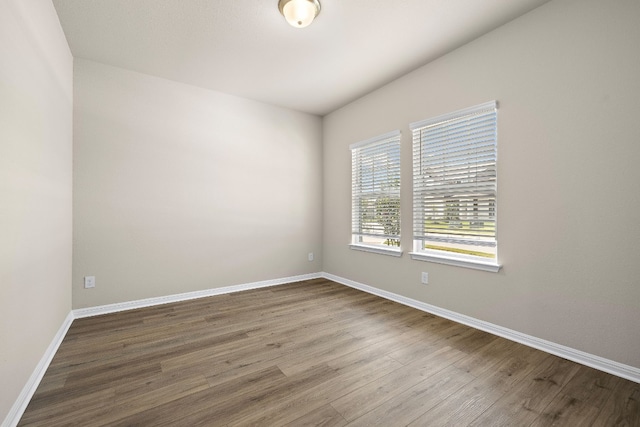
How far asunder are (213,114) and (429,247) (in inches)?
126

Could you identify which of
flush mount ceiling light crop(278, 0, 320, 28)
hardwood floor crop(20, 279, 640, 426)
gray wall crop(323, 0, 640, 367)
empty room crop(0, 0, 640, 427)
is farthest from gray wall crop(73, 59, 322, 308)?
gray wall crop(323, 0, 640, 367)

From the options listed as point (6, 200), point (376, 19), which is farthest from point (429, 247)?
point (6, 200)

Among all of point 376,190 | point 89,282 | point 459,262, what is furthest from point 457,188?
point 89,282

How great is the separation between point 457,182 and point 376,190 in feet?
3.84

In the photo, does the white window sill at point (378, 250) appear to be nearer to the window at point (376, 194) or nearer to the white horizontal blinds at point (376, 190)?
the window at point (376, 194)

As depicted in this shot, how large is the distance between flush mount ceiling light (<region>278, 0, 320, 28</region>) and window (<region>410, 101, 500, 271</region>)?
1571 mm

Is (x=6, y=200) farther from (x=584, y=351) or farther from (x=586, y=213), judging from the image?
(x=584, y=351)

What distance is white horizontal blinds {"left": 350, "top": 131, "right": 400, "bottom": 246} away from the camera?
138 inches

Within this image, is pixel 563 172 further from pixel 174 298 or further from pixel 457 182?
pixel 174 298

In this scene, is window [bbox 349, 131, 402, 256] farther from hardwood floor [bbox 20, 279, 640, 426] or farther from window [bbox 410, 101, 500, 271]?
hardwood floor [bbox 20, 279, 640, 426]

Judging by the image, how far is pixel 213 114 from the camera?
3648mm

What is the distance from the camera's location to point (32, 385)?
5.39 ft

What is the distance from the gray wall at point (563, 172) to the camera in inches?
71.4

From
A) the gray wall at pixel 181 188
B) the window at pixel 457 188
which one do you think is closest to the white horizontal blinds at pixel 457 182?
the window at pixel 457 188
